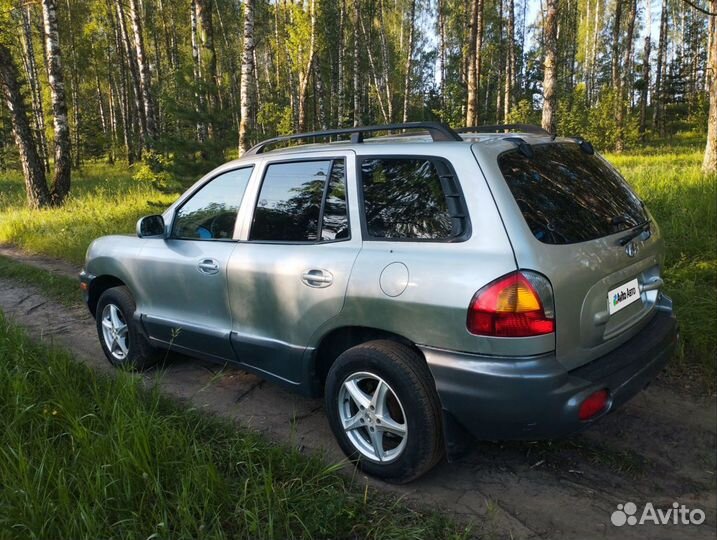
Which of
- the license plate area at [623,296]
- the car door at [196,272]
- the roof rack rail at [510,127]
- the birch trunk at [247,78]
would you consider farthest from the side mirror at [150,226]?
the birch trunk at [247,78]

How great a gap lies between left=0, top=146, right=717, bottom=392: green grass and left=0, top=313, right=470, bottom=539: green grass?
2916 millimetres

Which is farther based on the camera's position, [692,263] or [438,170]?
[692,263]

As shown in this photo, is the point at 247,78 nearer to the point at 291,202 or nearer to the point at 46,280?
the point at 46,280

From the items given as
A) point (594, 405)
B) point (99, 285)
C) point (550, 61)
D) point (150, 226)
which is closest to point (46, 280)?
point (99, 285)

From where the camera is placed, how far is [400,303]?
258cm

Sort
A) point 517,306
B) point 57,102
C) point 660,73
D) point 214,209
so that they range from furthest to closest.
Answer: point 660,73, point 57,102, point 214,209, point 517,306

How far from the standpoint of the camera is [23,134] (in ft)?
43.0

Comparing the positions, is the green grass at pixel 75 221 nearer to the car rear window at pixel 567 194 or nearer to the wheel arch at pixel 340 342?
the wheel arch at pixel 340 342

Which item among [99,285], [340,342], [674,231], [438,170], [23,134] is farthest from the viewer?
[23,134]

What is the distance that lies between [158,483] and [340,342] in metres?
1.17

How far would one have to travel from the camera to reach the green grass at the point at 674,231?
13.9 ft

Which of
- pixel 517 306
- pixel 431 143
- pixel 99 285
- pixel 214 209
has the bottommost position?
pixel 99 285

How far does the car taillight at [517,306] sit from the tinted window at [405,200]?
0.37 m

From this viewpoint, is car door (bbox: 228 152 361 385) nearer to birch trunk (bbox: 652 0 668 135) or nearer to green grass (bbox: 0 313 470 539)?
green grass (bbox: 0 313 470 539)
